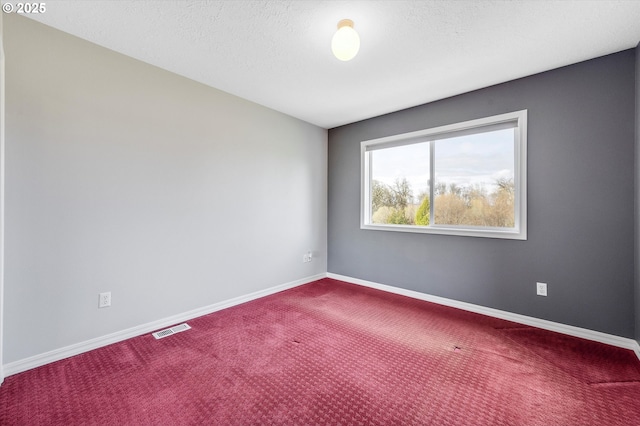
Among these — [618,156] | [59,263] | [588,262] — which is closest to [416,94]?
[618,156]

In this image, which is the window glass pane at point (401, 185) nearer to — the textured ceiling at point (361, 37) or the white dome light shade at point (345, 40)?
the textured ceiling at point (361, 37)

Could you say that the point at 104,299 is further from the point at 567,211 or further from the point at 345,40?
the point at 567,211

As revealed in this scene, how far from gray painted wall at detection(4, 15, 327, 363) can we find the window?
162 cm

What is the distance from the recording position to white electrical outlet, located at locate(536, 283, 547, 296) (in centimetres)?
252

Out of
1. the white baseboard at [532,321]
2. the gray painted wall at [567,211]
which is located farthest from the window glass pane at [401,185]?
the white baseboard at [532,321]

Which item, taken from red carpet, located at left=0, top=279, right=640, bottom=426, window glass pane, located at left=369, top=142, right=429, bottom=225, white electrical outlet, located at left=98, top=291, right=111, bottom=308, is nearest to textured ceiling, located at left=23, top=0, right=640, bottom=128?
window glass pane, located at left=369, top=142, right=429, bottom=225

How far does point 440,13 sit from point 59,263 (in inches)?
127

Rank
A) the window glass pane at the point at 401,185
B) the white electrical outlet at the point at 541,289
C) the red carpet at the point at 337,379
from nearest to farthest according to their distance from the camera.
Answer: the red carpet at the point at 337,379, the white electrical outlet at the point at 541,289, the window glass pane at the point at 401,185

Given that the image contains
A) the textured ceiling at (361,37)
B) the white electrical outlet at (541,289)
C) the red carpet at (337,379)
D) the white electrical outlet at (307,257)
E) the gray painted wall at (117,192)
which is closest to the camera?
the red carpet at (337,379)

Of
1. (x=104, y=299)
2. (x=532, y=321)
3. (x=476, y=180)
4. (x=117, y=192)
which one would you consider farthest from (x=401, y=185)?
(x=104, y=299)

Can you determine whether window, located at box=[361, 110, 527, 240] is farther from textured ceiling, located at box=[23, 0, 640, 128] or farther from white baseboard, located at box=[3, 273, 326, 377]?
white baseboard, located at box=[3, 273, 326, 377]

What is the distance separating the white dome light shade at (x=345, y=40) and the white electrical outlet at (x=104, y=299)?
2.58 metres

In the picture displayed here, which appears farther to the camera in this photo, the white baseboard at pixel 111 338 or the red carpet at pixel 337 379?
the white baseboard at pixel 111 338

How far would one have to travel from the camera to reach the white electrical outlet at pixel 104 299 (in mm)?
2145
